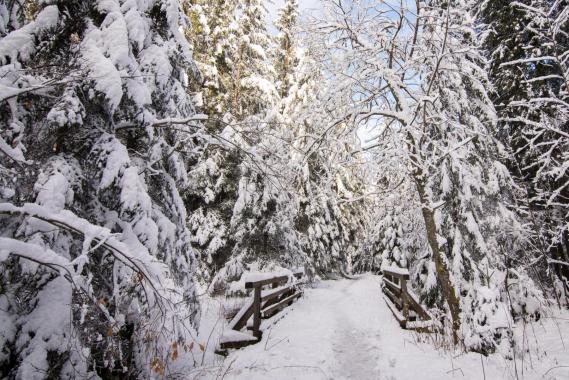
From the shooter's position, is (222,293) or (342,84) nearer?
(342,84)

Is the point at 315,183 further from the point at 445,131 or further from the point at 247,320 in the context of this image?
the point at 247,320

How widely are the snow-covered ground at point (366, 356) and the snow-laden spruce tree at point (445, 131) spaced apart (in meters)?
0.68

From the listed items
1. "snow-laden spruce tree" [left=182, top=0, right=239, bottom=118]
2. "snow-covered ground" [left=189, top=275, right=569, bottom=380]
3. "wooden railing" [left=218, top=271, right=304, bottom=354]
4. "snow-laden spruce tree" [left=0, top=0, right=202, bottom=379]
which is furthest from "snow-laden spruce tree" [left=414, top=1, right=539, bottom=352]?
"snow-laden spruce tree" [left=182, top=0, right=239, bottom=118]

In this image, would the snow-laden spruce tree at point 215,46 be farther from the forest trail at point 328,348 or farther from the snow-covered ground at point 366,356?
the snow-covered ground at point 366,356

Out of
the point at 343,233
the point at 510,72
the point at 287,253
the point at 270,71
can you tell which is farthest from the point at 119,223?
the point at 343,233

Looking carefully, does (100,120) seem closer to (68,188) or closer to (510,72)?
(68,188)

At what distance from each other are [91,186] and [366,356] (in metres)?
5.65

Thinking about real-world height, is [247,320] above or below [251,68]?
below

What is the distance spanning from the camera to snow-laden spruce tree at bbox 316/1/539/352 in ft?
22.6

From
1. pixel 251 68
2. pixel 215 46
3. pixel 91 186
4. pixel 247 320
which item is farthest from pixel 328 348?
pixel 215 46

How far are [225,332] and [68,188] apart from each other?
3.88 metres

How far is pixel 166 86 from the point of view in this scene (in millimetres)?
5832

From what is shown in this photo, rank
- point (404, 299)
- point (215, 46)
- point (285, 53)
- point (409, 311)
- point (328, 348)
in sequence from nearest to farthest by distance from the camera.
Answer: point (328, 348) < point (404, 299) < point (409, 311) < point (215, 46) < point (285, 53)

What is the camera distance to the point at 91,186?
4738 millimetres
